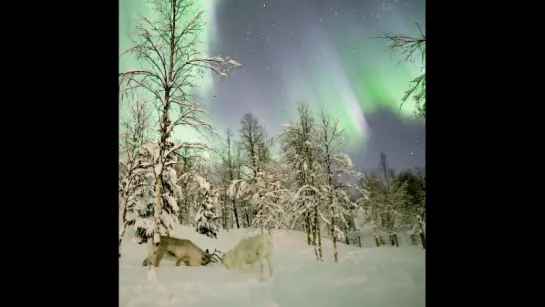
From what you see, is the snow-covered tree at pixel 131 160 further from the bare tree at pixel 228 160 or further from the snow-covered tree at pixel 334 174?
the snow-covered tree at pixel 334 174

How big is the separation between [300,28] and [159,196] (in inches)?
50.2

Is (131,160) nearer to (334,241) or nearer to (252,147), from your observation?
(252,147)

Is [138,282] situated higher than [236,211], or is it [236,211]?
[236,211]

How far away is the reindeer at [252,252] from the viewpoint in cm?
265

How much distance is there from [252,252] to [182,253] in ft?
1.34

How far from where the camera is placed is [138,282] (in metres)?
2.66

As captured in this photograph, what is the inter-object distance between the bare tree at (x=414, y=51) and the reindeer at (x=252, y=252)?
117cm

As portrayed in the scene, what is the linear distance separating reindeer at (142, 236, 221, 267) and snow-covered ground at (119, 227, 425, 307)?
1.3 inches

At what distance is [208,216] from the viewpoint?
2.67 m

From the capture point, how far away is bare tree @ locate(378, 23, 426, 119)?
267cm

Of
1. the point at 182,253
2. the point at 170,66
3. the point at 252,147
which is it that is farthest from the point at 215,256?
the point at 170,66
